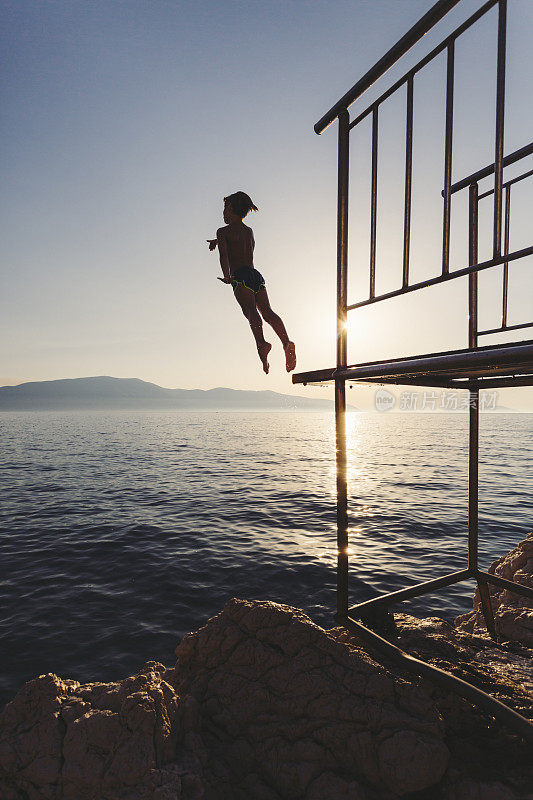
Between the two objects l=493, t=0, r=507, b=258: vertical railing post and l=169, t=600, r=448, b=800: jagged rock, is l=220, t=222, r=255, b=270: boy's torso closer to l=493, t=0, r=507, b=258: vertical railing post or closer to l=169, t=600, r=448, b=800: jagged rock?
l=493, t=0, r=507, b=258: vertical railing post

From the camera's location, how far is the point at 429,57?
9.51 feet

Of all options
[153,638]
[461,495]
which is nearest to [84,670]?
[153,638]

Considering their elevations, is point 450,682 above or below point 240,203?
below

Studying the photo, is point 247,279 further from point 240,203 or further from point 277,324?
point 240,203

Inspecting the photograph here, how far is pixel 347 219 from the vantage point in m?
3.59

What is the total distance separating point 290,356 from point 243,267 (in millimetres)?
1110

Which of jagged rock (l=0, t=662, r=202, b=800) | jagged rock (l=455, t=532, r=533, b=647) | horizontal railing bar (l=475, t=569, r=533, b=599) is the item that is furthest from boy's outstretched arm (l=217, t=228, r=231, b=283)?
jagged rock (l=455, t=532, r=533, b=647)

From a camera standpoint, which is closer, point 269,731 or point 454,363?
point 454,363

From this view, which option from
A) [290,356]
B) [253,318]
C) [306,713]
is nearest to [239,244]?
[253,318]

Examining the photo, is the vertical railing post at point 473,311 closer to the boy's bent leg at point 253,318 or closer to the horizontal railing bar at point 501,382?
the horizontal railing bar at point 501,382

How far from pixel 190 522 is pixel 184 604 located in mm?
6849

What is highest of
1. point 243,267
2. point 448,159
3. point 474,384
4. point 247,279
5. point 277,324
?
point 448,159

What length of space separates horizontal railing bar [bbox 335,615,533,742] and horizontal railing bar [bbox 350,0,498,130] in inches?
173

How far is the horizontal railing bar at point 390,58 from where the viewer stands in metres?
2.68
